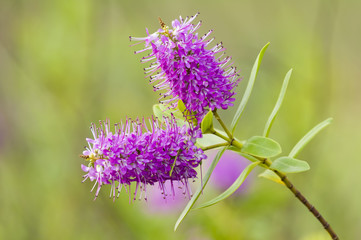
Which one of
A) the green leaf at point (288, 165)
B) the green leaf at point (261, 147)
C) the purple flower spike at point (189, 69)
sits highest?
the purple flower spike at point (189, 69)

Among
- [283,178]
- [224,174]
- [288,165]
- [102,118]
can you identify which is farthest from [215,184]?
[288,165]

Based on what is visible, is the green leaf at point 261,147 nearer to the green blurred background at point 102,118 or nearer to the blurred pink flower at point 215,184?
the green blurred background at point 102,118

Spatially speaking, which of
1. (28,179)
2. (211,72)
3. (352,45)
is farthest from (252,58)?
(211,72)

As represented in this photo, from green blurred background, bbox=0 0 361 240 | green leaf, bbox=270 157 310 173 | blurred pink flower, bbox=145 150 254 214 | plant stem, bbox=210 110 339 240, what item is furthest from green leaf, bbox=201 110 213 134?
blurred pink flower, bbox=145 150 254 214

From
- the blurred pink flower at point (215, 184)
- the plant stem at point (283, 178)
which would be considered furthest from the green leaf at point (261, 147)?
the blurred pink flower at point (215, 184)

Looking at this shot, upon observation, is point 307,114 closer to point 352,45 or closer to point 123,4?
point 123,4
